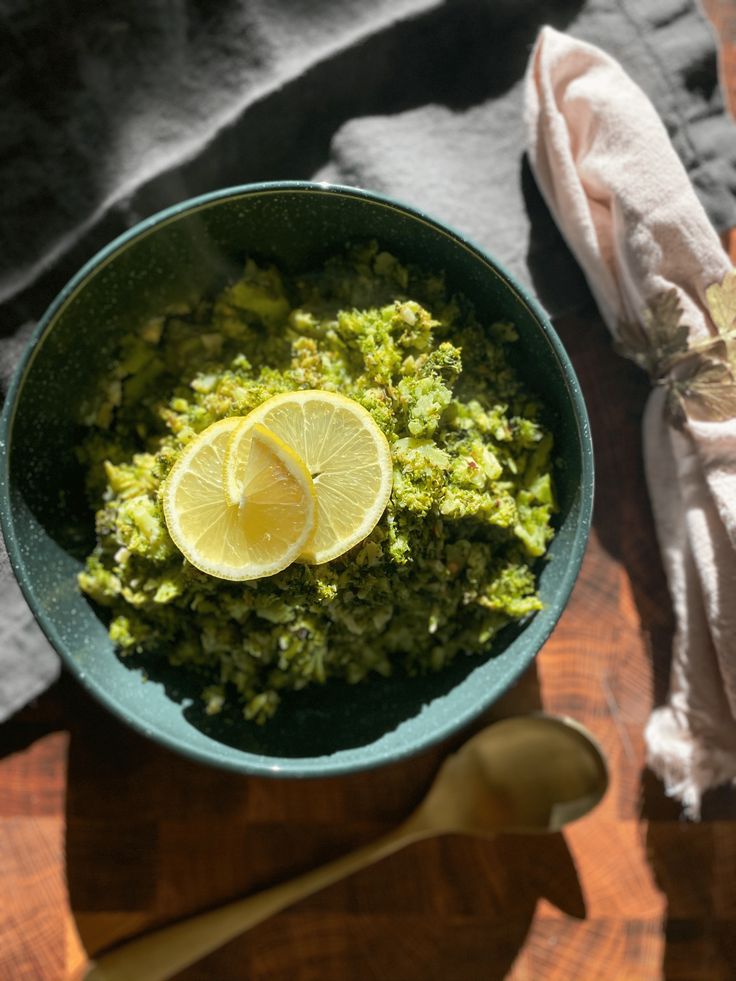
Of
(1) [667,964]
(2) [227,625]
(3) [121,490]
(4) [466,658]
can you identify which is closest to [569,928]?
(1) [667,964]

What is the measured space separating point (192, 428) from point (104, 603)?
1.32 feet

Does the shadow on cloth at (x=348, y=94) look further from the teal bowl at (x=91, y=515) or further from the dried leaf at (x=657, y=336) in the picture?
the dried leaf at (x=657, y=336)

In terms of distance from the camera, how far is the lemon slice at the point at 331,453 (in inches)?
58.1

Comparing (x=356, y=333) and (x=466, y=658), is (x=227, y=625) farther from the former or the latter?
(x=356, y=333)

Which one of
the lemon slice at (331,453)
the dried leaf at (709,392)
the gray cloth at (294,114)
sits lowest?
the dried leaf at (709,392)

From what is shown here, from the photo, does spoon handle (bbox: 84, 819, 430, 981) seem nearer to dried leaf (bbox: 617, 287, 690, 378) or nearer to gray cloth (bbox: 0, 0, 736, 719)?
gray cloth (bbox: 0, 0, 736, 719)

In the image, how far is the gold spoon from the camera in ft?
6.46

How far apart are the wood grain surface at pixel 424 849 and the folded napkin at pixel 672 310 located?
0.12 m

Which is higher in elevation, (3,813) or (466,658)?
(466,658)

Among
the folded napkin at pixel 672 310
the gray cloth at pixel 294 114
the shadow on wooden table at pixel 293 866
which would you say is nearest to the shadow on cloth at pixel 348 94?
the gray cloth at pixel 294 114

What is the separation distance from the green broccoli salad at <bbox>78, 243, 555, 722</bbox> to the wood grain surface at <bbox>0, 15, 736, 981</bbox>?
416mm

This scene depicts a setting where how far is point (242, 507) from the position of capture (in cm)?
149

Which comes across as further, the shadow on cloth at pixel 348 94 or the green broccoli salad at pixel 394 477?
the shadow on cloth at pixel 348 94

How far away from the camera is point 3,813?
2020 millimetres
